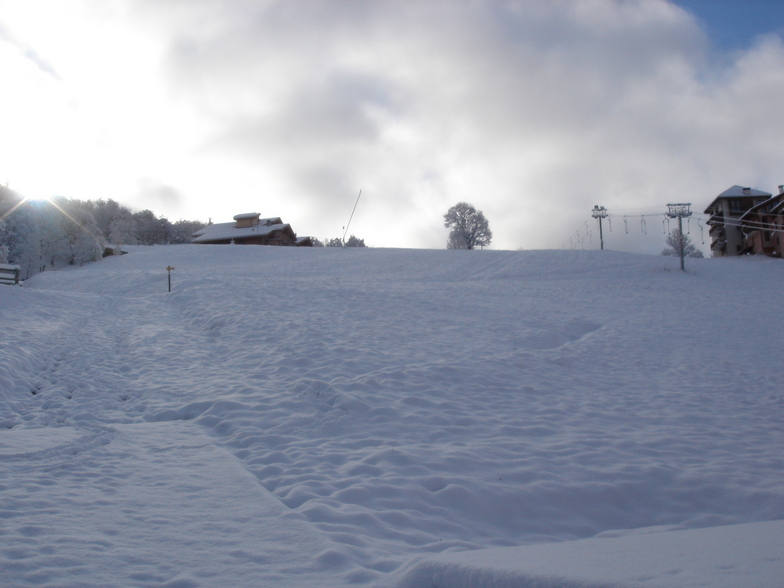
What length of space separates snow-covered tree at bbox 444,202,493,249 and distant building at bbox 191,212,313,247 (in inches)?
1111

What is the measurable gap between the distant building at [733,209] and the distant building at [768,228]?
5885 millimetres

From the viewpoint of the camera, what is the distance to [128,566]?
13.9 feet

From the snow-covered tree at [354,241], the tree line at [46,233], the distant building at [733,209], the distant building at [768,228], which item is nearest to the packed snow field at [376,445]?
the tree line at [46,233]

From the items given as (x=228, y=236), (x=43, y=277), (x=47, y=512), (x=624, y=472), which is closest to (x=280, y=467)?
(x=47, y=512)

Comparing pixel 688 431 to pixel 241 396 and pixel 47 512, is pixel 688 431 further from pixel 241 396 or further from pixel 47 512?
pixel 47 512

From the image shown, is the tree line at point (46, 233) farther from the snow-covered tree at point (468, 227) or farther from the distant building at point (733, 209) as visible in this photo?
the distant building at point (733, 209)

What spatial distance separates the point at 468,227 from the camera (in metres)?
88.3

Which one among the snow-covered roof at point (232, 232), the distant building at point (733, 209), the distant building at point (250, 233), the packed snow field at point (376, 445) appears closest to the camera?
the packed snow field at point (376, 445)

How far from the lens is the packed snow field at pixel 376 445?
438 cm

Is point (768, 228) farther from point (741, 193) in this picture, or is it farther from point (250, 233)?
point (250, 233)

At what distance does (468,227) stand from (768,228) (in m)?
45.0

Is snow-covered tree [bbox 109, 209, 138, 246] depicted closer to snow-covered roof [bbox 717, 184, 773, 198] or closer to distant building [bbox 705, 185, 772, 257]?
distant building [bbox 705, 185, 772, 257]

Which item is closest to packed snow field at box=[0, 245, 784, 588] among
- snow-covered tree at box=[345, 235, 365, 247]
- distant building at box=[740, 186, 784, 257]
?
distant building at box=[740, 186, 784, 257]

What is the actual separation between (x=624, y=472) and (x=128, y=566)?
21.8 ft
